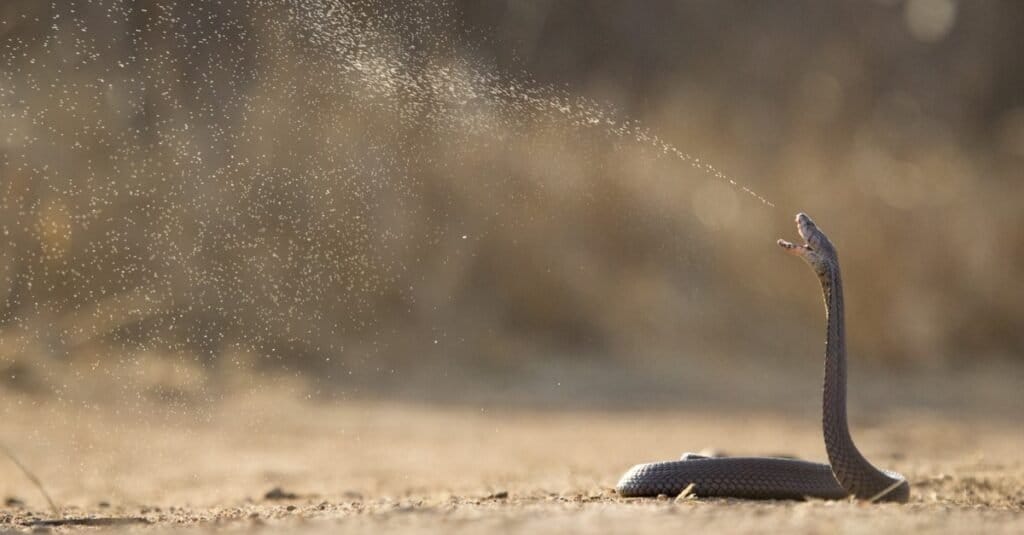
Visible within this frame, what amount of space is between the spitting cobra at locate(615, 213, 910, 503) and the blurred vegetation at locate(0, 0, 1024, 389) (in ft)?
28.8

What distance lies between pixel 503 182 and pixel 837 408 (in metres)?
15.7

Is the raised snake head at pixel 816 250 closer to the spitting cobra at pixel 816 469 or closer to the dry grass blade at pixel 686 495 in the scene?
the spitting cobra at pixel 816 469

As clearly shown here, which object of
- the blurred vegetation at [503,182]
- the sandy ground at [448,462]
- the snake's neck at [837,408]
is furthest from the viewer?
the blurred vegetation at [503,182]

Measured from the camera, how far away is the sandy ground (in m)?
5.27

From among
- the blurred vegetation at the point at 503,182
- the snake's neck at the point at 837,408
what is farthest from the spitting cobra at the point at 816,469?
the blurred vegetation at the point at 503,182

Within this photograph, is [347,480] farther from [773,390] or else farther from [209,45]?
[209,45]

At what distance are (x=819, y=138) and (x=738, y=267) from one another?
338 centimetres

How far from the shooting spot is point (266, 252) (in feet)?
63.9

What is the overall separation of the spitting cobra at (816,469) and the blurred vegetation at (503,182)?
8.78 meters

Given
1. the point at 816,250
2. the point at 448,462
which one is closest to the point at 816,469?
the point at 816,250

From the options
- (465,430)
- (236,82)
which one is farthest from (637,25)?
(465,430)

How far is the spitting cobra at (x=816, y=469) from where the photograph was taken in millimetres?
6176

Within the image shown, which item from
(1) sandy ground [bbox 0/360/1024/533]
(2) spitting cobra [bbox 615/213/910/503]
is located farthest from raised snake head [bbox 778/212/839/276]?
(1) sandy ground [bbox 0/360/1024/533]

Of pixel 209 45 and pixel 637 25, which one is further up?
pixel 637 25
